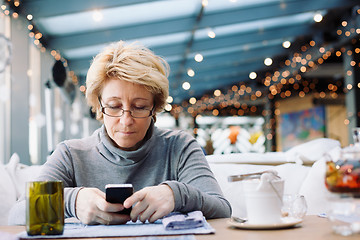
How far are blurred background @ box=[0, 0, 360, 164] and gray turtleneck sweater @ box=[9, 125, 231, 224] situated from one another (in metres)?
3.11

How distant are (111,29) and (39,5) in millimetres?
1427

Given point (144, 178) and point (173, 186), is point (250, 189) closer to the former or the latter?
point (173, 186)

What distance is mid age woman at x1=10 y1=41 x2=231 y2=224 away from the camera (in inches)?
61.1

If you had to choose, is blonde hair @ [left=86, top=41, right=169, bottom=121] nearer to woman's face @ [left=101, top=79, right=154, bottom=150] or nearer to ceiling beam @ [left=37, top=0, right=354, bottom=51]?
woman's face @ [left=101, top=79, right=154, bottom=150]

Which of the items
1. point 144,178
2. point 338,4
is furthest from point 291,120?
point 144,178

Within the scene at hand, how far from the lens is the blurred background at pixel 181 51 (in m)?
5.14

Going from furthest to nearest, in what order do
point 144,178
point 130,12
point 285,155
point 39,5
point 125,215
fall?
1. point 130,12
2. point 39,5
3. point 285,155
4. point 144,178
5. point 125,215

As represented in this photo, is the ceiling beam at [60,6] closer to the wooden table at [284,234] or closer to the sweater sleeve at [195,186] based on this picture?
the sweater sleeve at [195,186]

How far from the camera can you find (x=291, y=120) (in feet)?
48.7

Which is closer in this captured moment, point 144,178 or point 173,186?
point 173,186

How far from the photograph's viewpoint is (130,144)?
1606mm

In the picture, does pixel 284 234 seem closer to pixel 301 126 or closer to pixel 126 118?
pixel 126 118

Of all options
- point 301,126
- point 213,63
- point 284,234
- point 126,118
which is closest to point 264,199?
point 284,234


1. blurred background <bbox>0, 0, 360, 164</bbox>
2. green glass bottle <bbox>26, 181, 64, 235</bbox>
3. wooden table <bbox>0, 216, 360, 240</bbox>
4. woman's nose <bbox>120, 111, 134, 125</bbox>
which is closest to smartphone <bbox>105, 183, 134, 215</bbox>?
green glass bottle <bbox>26, 181, 64, 235</bbox>
